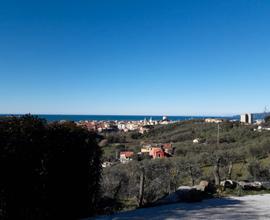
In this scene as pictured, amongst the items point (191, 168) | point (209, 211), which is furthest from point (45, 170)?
point (191, 168)

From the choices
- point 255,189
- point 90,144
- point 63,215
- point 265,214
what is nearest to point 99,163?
point 90,144

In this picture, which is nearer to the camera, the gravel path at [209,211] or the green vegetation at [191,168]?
the gravel path at [209,211]

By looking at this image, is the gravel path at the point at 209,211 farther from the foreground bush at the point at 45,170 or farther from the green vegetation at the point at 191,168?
the green vegetation at the point at 191,168

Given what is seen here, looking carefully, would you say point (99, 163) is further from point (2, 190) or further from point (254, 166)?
point (254, 166)

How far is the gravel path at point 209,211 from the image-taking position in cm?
812

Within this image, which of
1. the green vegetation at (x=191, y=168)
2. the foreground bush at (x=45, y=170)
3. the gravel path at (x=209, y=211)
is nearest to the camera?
the foreground bush at (x=45, y=170)

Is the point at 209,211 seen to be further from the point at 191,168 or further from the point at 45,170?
the point at 191,168

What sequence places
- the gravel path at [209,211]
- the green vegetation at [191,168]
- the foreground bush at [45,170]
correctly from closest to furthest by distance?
the foreground bush at [45,170] → the gravel path at [209,211] → the green vegetation at [191,168]

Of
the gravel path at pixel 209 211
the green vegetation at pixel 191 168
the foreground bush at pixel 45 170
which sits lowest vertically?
the green vegetation at pixel 191 168

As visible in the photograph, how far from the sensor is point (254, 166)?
21500 millimetres

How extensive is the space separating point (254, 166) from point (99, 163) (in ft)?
49.9

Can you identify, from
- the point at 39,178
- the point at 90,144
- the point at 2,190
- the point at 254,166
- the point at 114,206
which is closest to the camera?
the point at 2,190

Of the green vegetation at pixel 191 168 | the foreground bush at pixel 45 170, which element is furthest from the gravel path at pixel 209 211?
the green vegetation at pixel 191 168

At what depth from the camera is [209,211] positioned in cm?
875
